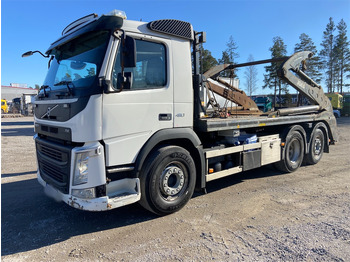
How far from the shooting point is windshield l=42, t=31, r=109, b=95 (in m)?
3.41

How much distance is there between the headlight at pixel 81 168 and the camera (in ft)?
10.6

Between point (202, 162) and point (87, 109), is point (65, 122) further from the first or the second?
point (202, 162)

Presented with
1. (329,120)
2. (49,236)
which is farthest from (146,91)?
(329,120)

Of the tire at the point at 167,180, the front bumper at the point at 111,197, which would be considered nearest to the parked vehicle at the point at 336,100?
the tire at the point at 167,180

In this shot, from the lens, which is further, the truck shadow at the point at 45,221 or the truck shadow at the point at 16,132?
the truck shadow at the point at 16,132

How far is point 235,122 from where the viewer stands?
5.03 metres

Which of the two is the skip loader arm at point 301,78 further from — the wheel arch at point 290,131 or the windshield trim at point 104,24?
the windshield trim at point 104,24

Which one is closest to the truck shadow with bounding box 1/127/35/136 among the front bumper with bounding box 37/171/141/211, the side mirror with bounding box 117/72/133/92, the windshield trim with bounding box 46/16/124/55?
the front bumper with bounding box 37/171/141/211

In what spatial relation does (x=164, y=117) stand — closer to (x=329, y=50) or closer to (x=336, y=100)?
(x=336, y=100)

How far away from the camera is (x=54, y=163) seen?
3.67m

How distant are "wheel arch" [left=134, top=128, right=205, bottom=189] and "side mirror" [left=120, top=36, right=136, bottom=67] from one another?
1.14m

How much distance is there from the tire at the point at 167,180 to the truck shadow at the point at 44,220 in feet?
1.20

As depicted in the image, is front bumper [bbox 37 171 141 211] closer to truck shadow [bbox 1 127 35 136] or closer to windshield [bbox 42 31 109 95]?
windshield [bbox 42 31 109 95]

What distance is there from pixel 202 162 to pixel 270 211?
1394mm
